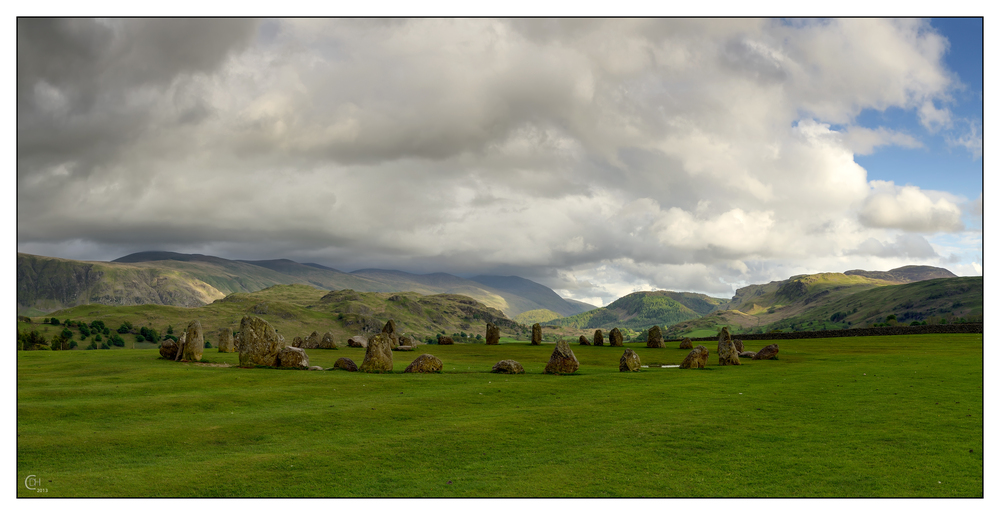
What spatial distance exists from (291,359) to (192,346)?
26.5 ft

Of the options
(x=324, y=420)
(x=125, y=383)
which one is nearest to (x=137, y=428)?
(x=324, y=420)

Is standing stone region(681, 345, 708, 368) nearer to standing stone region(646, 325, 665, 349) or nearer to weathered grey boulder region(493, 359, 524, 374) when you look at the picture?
weathered grey boulder region(493, 359, 524, 374)

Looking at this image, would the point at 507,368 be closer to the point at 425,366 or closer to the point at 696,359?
the point at 425,366

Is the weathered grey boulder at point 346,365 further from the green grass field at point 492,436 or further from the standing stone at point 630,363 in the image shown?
the standing stone at point 630,363

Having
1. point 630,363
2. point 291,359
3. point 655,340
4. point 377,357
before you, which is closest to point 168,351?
point 291,359

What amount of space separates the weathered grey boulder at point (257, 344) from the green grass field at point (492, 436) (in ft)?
16.4

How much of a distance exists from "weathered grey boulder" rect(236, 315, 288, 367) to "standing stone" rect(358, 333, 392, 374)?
20.4 feet

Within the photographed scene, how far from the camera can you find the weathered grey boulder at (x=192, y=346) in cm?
3841

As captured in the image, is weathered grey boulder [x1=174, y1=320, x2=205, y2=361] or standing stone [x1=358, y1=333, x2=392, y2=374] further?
weathered grey boulder [x1=174, y1=320, x2=205, y2=361]

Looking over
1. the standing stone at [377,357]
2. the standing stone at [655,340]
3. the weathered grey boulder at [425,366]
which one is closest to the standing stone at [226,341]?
the standing stone at [377,357]

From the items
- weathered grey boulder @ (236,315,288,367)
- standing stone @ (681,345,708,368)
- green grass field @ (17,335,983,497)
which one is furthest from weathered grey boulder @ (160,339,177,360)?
standing stone @ (681,345,708,368)

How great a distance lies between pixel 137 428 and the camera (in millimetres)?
18172

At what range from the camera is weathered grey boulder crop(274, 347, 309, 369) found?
36.3 m

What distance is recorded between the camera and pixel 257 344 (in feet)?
120
